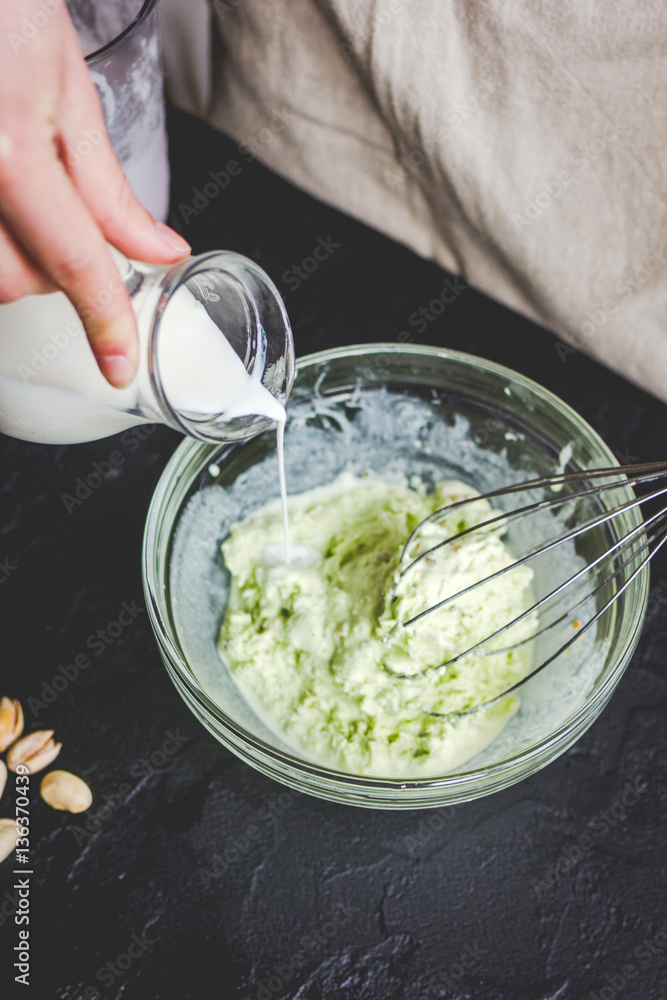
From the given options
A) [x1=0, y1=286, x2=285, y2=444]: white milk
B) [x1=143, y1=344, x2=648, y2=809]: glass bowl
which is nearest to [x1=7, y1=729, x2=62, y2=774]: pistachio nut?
[x1=143, y1=344, x2=648, y2=809]: glass bowl

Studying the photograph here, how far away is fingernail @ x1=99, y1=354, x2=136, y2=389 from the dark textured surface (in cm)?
57

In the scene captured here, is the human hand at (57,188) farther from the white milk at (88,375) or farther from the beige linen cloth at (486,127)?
the beige linen cloth at (486,127)

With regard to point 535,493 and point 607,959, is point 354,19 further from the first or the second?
point 607,959

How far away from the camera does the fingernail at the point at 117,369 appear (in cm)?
77

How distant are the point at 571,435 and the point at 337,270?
56 cm

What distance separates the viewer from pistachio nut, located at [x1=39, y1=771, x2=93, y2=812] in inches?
45.1

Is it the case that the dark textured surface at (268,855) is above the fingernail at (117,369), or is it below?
below

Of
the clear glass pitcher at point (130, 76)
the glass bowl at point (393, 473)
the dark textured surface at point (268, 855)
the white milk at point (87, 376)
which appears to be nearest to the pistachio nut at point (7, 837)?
the dark textured surface at point (268, 855)

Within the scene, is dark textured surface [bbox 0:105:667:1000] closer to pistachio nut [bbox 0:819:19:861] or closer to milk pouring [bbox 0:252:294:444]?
pistachio nut [bbox 0:819:19:861]

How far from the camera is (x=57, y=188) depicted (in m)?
0.69

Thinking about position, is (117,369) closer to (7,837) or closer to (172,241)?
(172,241)

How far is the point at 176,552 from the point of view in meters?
1.21

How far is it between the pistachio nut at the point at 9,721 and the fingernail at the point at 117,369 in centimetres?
62

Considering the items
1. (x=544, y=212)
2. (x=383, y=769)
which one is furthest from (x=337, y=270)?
(x=383, y=769)
